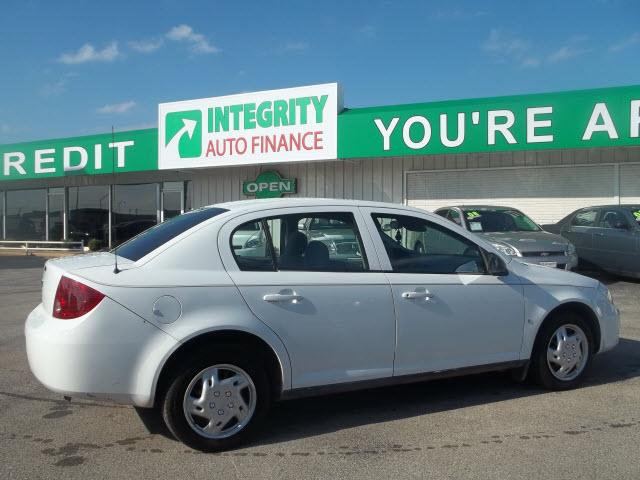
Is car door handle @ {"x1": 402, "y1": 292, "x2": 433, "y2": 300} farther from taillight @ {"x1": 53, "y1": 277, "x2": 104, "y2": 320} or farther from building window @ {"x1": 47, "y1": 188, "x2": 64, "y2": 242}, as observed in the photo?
building window @ {"x1": 47, "y1": 188, "x2": 64, "y2": 242}

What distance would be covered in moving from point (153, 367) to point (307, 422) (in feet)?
4.45

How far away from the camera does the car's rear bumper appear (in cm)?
372

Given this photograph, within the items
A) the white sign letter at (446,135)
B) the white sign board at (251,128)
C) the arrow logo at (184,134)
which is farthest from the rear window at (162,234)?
the arrow logo at (184,134)

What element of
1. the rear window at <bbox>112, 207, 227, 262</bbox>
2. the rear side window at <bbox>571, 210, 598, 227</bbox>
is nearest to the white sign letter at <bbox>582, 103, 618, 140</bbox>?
the rear side window at <bbox>571, 210, 598, 227</bbox>

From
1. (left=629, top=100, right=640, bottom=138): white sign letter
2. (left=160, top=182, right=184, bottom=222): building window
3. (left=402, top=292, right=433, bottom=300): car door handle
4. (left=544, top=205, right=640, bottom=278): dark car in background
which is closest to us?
(left=402, top=292, right=433, bottom=300): car door handle

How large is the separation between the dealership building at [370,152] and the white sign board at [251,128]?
3 centimetres

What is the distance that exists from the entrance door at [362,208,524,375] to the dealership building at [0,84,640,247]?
947cm

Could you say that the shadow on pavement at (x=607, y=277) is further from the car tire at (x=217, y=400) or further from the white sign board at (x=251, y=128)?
the car tire at (x=217, y=400)

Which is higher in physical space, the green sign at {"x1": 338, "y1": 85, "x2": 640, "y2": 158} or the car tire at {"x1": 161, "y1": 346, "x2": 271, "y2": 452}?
the green sign at {"x1": 338, "y1": 85, "x2": 640, "y2": 158}

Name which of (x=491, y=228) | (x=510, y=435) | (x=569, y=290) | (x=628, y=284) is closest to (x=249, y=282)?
(x=510, y=435)

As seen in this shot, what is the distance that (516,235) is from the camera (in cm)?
1056

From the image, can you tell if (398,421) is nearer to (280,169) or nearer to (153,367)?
(153,367)

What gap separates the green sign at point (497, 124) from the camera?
508 inches

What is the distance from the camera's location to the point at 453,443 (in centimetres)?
415
